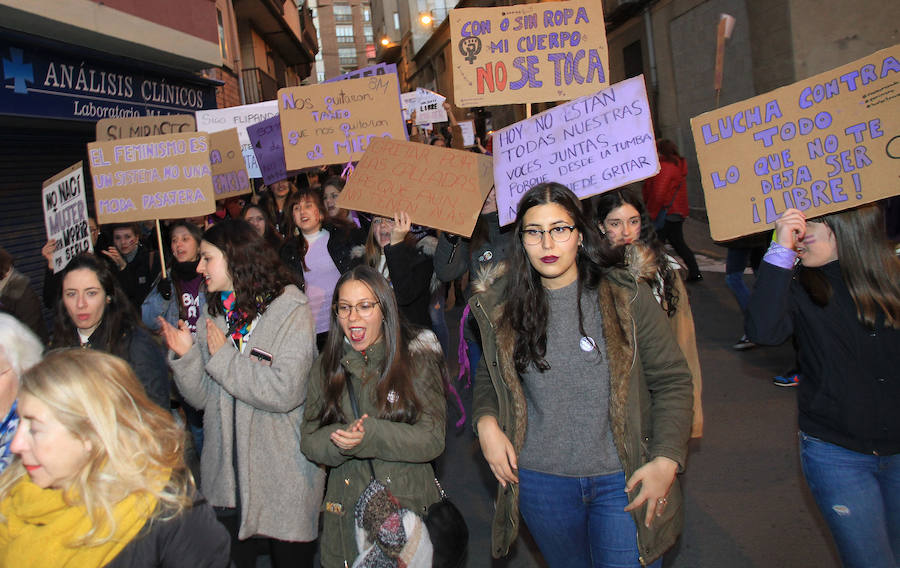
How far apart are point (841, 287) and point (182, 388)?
2710mm

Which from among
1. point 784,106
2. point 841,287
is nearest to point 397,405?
point 841,287

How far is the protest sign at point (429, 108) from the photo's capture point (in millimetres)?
13992

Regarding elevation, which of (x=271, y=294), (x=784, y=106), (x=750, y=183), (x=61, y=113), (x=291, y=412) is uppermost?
(x=61, y=113)

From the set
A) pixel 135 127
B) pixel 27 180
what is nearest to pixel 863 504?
pixel 135 127

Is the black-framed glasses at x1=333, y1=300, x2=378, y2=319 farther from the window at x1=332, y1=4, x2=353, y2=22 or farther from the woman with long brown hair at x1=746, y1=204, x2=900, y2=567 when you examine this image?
the window at x1=332, y1=4, x2=353, y2=22

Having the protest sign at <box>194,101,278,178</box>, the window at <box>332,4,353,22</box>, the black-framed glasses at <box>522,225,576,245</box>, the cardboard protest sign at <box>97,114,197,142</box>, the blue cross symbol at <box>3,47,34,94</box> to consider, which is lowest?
the black-framed glasses at <box>522,225,576,245</box>

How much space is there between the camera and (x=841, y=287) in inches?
99.7

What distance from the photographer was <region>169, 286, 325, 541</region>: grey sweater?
305 cm

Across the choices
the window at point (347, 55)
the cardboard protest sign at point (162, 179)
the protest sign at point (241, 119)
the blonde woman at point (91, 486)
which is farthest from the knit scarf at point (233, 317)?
the window at point (347, 55)

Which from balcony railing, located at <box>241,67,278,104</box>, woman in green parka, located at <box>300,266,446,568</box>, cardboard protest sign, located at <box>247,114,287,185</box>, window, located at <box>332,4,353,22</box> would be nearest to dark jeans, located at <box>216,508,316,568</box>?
woman in green parka, located at <box>300,266,446,568</box>

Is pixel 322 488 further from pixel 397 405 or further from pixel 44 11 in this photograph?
pixel 44 11

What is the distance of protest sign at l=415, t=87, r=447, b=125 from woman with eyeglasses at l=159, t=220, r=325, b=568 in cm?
1109

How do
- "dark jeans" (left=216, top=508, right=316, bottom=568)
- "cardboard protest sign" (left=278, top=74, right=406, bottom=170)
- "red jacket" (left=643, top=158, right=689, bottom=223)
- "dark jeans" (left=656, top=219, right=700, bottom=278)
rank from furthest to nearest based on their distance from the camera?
"dark jeans" (left=656, top=219, right=700, bottom=278) < "red jacket" (left=643, top=158, right=689, bottom=223) < "cardboard protest sign" (left=278, top=74, right=406, bottom=170) < "dark jeans" (left=216, top=508, right=316, bottom=568)

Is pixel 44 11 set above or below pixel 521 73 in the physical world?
above
